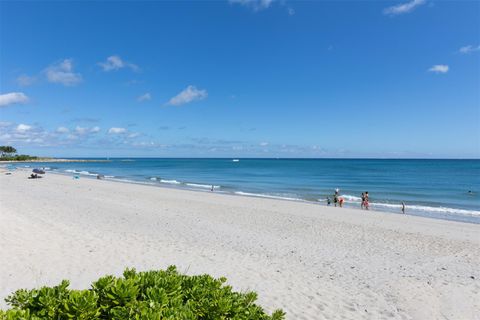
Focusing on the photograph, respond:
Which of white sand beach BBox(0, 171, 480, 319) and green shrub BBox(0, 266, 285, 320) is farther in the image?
white sand beach BBox(0, 171, 480, 319)

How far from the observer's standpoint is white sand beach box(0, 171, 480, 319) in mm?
6941

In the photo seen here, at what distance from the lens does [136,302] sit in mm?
2963

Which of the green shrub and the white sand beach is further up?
the green shrub

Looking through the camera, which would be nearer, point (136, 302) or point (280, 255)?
point (136, 302)

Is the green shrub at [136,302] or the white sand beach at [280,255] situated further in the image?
the white sand beach at [280,255]

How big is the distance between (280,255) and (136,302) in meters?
7.68

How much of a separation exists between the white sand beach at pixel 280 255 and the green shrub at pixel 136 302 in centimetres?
340

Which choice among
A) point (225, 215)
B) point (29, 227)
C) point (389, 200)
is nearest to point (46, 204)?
point (29, 227)

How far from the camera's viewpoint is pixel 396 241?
12.7 meters

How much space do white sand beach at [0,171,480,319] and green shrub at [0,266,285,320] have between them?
3404mm

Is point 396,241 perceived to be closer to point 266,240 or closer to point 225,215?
point 266,240

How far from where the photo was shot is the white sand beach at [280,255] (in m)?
6.94

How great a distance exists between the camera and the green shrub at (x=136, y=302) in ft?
9.22

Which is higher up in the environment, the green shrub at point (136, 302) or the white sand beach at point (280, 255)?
the green shrub at point (136, 302)
